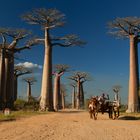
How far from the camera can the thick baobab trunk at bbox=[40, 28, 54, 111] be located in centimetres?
3331

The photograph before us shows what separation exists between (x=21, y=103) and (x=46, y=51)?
19.9 feet

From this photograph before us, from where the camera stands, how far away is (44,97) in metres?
33.4

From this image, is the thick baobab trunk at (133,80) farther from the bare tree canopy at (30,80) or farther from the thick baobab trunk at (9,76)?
the bare tree canopy at (30,80)

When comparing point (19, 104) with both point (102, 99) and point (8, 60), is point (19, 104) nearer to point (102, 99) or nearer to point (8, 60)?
point (8, 60)

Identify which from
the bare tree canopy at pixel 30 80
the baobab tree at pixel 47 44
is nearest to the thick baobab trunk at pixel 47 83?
the baobab tree at pixel 47 44

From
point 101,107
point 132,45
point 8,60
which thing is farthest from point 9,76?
point 101,107

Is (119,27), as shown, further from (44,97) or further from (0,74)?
(0,74)

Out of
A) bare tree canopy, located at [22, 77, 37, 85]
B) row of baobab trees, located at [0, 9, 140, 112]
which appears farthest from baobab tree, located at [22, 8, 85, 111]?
bare tree canopy, located at [22, 77, 37, 85]

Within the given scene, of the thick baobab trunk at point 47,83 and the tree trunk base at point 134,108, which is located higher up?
the thick baobab trunk at point 47,83

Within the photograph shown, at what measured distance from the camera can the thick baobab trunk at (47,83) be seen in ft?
109

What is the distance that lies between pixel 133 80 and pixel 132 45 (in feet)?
9.93

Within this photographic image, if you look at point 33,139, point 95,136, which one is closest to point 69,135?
point 95,136

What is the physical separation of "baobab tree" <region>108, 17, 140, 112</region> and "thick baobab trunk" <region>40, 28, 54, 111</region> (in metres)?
6.31

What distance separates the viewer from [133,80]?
3102 centimetres
